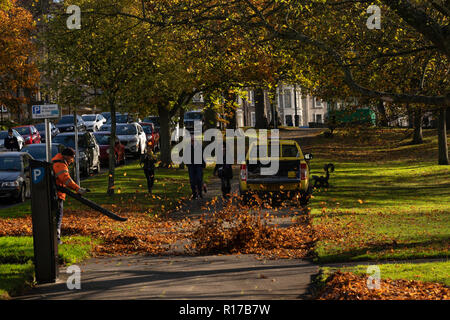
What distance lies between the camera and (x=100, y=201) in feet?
70.6

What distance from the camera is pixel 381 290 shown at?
7871 millimetres

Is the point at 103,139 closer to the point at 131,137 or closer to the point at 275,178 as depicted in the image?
the point at 131,137

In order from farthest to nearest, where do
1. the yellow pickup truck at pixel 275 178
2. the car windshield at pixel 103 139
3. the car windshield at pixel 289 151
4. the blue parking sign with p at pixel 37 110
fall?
the car windshield at pixel 103 139 < the car windshield at pixel 289 151 < the blue parking sign with p at pixel 37 110 < the yellow pickup truck at pixel 275 178

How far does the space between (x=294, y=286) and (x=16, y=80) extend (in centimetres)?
4757

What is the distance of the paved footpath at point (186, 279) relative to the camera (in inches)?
335

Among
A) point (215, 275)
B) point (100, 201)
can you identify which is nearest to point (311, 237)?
point (215, 275)

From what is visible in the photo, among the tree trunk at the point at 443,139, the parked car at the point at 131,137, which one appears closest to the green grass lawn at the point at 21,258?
the tree trunk at the point at 443,139

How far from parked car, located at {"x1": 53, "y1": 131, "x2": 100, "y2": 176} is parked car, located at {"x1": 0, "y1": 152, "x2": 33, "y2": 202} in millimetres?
5987

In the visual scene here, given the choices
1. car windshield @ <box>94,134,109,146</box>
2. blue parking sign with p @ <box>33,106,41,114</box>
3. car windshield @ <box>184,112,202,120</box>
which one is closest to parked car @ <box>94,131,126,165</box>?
car windshield @ <box>94,134,109,146</box>

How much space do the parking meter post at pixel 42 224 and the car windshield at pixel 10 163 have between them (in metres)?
14.2

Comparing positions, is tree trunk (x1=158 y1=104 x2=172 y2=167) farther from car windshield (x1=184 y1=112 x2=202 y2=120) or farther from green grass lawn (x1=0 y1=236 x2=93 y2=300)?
green grass lawn (x1=0 y1=236 x2=93 y2=300)

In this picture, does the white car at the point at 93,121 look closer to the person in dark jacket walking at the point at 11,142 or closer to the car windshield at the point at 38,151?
the person in dark jacket walking at the point at 11,142

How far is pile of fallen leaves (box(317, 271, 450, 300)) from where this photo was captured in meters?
7.64
